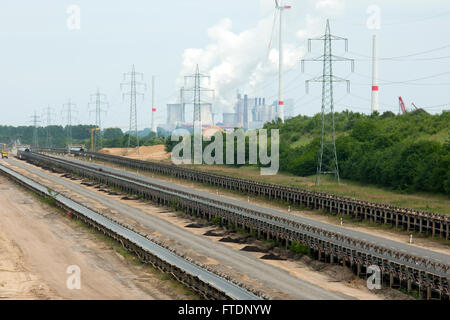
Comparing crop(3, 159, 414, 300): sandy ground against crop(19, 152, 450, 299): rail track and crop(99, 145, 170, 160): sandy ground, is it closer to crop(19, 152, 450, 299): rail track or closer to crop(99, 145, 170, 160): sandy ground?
crop(19, 152, 450, 299): rail track

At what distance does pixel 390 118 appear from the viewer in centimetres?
12875

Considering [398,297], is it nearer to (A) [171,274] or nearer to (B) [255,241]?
(A) [171,274]

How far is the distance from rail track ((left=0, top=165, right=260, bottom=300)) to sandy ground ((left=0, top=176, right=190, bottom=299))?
104 cm

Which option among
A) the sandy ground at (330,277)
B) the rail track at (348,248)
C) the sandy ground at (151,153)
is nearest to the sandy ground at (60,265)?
the sandy ground at (330,277)

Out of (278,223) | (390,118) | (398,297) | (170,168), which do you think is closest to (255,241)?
(278,223)

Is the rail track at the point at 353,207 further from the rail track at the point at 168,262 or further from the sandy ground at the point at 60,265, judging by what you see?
the sandy ground at the point at 60,265

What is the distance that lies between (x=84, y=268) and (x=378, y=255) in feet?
66.7

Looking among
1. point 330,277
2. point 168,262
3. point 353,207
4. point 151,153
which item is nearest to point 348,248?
point 330,277

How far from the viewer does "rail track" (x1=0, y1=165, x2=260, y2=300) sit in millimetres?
33000

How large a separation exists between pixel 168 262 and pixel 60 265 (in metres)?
9.25

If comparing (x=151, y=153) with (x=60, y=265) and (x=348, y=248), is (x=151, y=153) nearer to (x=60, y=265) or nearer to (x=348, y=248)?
(x=60, y=265)

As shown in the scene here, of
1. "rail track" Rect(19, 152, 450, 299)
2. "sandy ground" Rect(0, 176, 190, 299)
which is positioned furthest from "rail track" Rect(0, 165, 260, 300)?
"rail track" Rect(19, 152, 450, 299)

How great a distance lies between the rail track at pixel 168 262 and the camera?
33.0m

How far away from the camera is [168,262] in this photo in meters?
40.2
